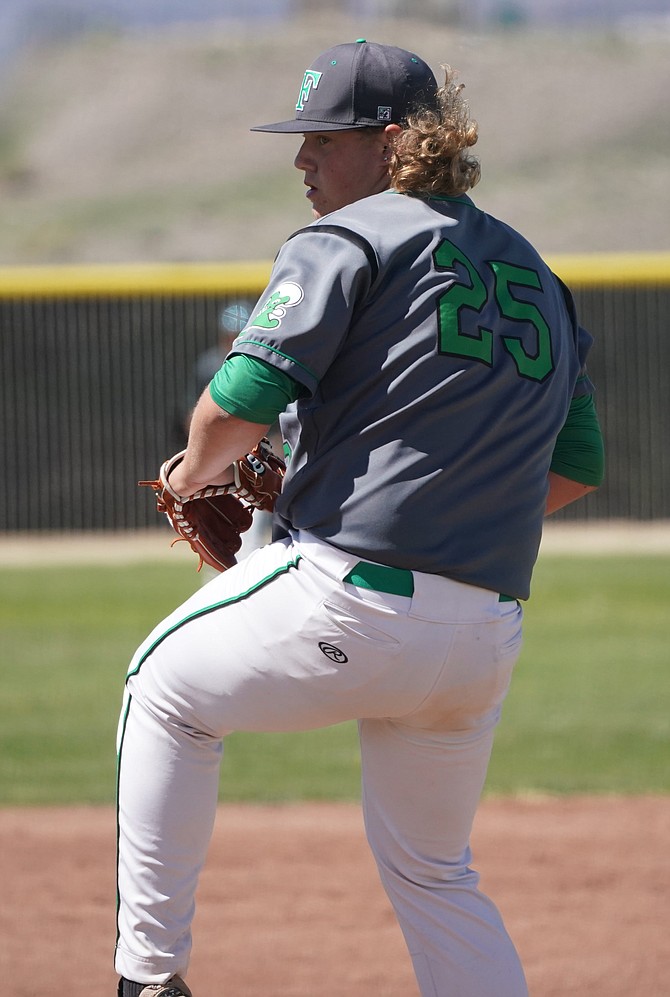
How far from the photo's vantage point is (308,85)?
258cm

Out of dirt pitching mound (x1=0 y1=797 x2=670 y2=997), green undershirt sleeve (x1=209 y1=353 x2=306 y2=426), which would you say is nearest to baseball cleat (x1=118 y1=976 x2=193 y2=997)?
green undershirt sleeve (x1=209 y1=353 x2=306 y2=426)

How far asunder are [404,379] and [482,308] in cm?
21

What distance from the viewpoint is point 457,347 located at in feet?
7.72

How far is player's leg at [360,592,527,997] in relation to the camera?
2.60 meters

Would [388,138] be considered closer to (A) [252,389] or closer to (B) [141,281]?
(A) [252,389]

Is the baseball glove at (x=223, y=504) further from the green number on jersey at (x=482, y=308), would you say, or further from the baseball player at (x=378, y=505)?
the green number on jersey at (x=482, y=308)

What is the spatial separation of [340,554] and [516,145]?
2994 centimetres

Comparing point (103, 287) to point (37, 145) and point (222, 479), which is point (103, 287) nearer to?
point (222, 479)

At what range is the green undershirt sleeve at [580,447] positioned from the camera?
112 inches

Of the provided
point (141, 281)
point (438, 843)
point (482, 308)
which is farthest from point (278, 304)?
point (141, 281)

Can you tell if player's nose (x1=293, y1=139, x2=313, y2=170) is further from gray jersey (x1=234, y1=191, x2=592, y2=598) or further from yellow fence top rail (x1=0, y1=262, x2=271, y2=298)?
yellow fence top rail (x1=0, y1=262, x2=271, y2=298)

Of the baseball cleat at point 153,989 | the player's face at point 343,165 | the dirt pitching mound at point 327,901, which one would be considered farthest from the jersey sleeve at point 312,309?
the dirt pitching mound at point 327,901

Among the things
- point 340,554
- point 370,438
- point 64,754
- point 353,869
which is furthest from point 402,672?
point 64,754

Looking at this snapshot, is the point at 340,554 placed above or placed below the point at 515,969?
above
